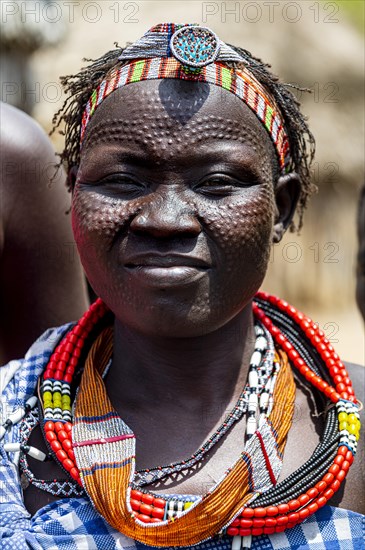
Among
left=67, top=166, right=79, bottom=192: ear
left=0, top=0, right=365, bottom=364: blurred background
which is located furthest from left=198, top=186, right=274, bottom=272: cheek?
left=0, top=0, right=365, bottom=364: blurred background

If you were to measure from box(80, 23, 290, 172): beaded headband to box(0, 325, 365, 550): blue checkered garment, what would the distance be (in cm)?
98

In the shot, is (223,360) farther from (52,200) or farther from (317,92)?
(317,92)

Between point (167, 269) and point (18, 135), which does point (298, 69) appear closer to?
point (18, 135)

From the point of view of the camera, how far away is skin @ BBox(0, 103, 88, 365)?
334 cm

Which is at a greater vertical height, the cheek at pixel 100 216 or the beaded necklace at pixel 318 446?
the cheek at pixel 100 216

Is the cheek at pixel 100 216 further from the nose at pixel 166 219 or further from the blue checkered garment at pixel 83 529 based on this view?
the blue checkered garment at pixel 83 529

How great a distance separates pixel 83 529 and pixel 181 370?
0.51 m

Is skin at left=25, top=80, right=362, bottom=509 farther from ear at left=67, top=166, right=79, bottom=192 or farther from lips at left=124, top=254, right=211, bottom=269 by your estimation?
ear at left=67, top=166, right=79, bottom=192

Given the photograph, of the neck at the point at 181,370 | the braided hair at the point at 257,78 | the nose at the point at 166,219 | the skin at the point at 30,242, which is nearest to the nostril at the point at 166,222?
the nose at the point at 166,219

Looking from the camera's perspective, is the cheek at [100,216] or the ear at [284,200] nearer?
the cheek at [100,216]

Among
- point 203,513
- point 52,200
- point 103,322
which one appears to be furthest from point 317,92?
point 203,513

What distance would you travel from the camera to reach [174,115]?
2248 millimetres

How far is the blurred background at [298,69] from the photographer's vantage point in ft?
26.2

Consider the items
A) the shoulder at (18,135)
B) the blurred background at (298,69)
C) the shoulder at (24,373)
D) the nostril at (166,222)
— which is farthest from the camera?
the blurred background at (298,69)
